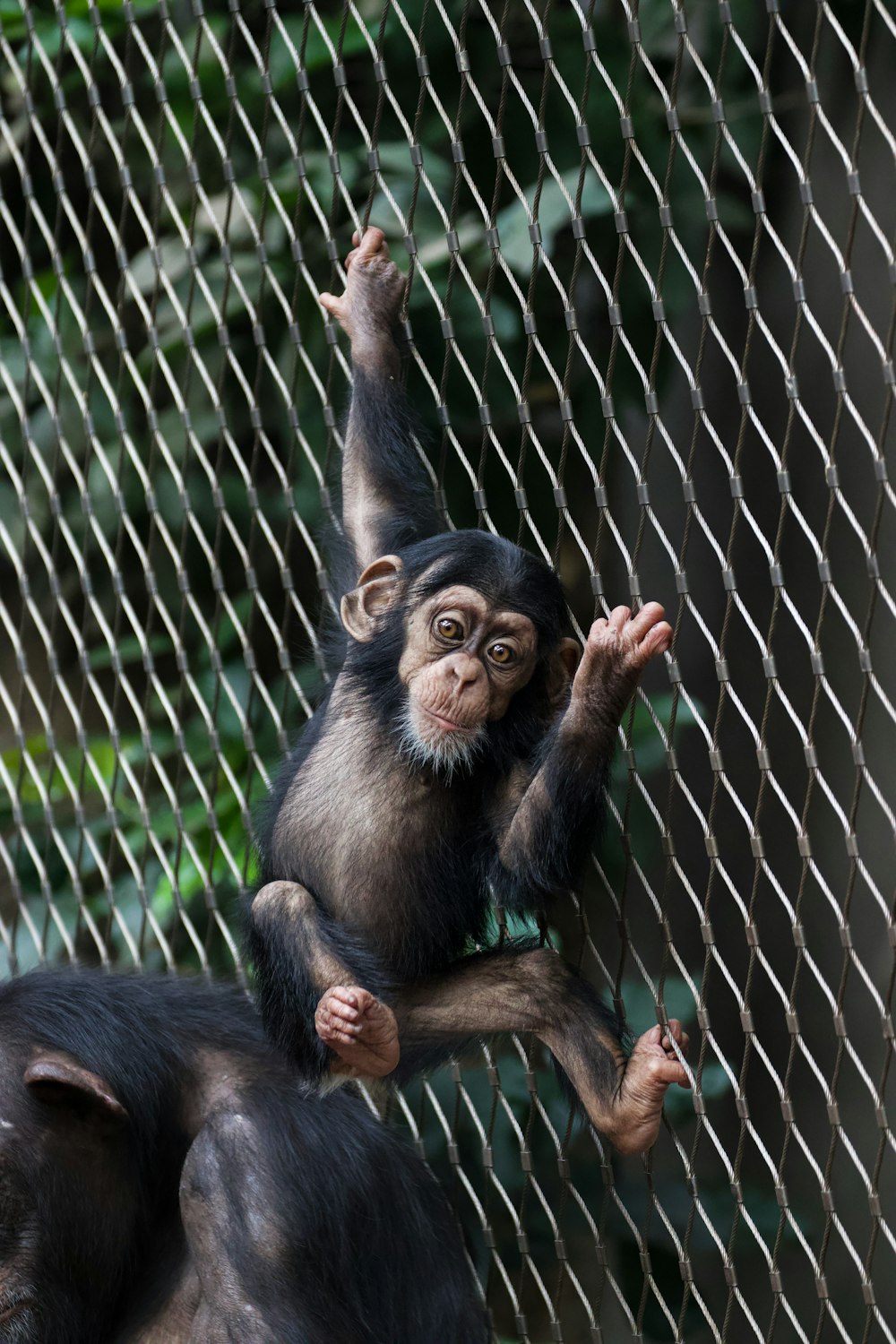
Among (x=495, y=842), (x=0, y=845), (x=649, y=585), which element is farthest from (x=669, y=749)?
(x=0, y=845)

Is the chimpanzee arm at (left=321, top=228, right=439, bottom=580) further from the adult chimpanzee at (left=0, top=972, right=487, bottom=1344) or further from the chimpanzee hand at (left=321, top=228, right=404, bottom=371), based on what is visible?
the adult chimpanzee at (left=0, top=972, right=487, bottom=1344)

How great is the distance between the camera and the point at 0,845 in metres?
3.12

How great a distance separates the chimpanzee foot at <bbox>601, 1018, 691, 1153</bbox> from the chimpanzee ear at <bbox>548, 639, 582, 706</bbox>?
431mm

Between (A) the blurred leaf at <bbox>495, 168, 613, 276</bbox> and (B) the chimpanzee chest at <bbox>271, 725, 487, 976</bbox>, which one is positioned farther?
(A) the blurred leaf at <bbox>495, 168, 613, 276</bbox>

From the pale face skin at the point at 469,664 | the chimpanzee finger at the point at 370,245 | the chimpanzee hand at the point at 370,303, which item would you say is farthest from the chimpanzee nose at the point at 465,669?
the chimpanzee finger at the point at 370,245

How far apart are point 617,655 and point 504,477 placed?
1207 mm

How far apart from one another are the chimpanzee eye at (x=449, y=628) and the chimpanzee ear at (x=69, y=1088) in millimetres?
680

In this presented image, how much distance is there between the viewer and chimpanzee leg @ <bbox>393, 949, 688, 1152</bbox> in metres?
1.92

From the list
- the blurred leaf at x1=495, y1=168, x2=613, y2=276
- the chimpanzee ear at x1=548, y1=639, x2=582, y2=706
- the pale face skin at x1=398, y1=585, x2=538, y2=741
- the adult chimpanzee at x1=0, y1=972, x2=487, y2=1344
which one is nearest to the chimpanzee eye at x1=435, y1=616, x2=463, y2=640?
the pale face skin at x1=398, y1=585, x2=538, y2=741

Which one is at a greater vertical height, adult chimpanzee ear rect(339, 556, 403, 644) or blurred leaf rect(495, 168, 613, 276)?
blurred leaf rect(495, 168, 613, 276)

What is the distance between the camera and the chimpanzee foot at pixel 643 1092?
1899 millimetres

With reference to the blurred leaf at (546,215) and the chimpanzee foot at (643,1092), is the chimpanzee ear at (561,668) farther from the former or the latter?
the blurred leaf at (546,215)

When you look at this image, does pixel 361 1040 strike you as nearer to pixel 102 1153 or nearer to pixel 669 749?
pixel 102 1153

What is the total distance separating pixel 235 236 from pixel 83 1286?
6.56ft
